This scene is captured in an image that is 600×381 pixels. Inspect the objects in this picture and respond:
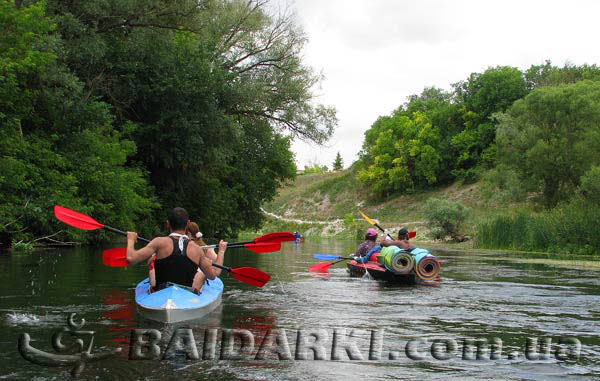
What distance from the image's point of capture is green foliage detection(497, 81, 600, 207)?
3644cm

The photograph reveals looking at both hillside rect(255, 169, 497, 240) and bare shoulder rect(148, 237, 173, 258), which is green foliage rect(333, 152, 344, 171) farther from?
bare shoulder rect(148, 237, 173, 258)

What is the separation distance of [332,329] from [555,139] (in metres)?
32.8

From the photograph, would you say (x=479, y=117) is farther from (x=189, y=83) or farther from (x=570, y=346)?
(x=570, y=346)

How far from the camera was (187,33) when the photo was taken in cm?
2833

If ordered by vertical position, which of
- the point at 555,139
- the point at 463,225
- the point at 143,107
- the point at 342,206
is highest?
the point at 555,139

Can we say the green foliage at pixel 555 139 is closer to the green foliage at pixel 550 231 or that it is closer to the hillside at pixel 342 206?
the green foliage at pixel 550 231

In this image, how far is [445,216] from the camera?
151 ft

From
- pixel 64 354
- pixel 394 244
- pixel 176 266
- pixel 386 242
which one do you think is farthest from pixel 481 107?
pixel 64 354

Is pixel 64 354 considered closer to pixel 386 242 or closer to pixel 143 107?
pixel 386 242

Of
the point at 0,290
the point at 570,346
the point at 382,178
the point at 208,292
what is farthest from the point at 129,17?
the point at 382,178

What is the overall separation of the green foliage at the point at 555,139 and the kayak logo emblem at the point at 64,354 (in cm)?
3413

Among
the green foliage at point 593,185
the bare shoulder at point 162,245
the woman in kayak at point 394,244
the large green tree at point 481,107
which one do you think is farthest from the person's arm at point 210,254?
the large green tree at point 481,107

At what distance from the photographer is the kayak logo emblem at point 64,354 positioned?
19.4 ft

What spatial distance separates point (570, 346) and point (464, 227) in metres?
41.5
